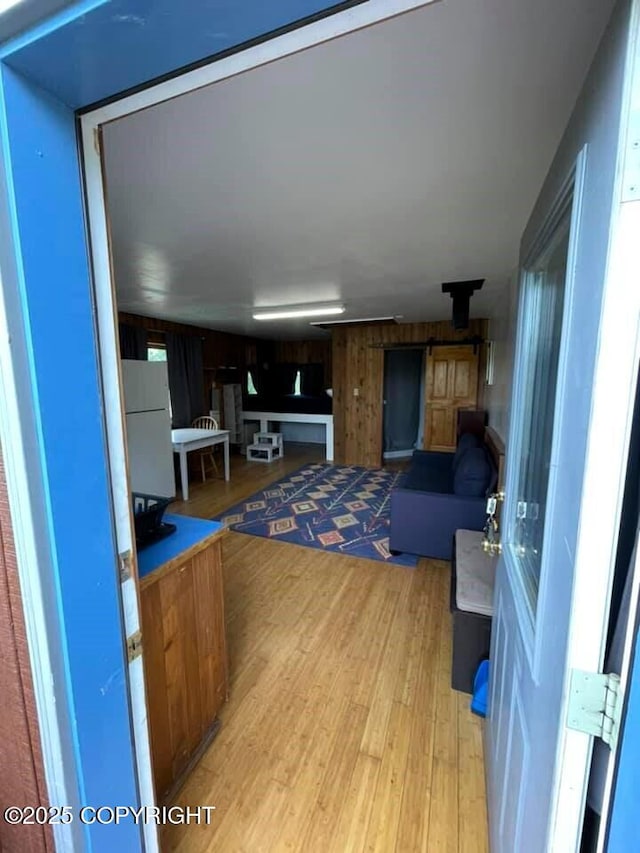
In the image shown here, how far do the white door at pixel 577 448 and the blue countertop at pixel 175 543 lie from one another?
1.08m

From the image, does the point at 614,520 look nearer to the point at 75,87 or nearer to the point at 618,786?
the point at 618,786

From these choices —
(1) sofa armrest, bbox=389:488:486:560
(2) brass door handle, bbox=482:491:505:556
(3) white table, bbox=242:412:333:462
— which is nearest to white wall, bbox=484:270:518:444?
(1) sofa armrest, bbox=389:488:486:560

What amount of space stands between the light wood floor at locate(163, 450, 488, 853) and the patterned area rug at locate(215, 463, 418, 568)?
2.23 ft

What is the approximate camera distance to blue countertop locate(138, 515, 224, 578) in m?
1.21

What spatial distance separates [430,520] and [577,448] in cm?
256

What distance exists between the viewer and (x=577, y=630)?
532 millimetres

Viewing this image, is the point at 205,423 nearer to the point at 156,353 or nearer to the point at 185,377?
the point at 185,377

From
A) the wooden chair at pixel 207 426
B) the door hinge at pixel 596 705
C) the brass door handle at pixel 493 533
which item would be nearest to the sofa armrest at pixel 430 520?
the brass door handle at pixel 493 533

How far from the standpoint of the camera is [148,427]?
390cm

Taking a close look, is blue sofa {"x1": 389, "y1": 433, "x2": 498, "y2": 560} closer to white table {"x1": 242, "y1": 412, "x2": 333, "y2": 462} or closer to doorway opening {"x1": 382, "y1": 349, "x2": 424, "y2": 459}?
white table {"x1": 242, "y1": 412, "x2": 333, "y2": 462}

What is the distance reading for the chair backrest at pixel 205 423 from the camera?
19.7 ft

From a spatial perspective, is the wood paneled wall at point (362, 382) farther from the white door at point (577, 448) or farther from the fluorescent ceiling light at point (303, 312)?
the white door at point (577, 448)

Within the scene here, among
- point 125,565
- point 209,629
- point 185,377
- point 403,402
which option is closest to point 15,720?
point 125,565

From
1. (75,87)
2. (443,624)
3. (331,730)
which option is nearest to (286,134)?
(75,87)
